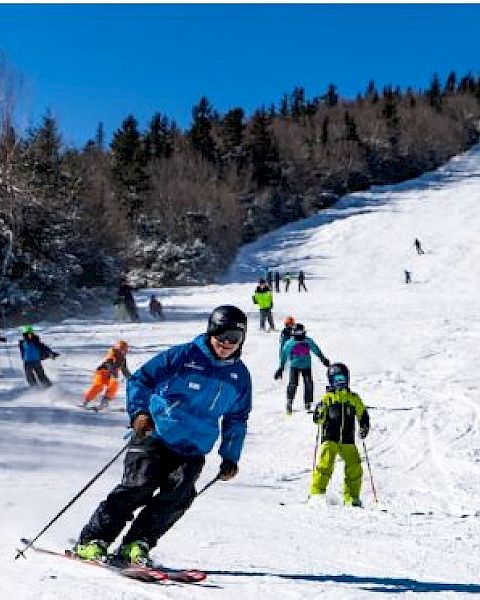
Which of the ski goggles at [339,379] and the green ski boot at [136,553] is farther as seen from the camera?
the ski goggles at [339,379]

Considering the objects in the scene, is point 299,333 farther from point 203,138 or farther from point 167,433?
point 203,138

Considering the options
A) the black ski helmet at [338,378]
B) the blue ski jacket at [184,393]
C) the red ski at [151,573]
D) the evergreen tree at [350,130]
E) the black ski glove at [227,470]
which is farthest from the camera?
the evergreen tree at [350,130]

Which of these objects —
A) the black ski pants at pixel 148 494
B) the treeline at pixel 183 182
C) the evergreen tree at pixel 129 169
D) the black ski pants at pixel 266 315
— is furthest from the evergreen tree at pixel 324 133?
the black ski pants at pixel 148 494

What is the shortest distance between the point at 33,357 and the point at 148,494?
10.6 meters

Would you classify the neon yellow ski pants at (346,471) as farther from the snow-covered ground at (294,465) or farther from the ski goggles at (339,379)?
the ski goggles at (339,379)

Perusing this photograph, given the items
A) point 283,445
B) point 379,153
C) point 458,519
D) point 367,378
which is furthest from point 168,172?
point 458,519

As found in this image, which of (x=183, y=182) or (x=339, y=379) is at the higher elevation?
(x=183, y=182)

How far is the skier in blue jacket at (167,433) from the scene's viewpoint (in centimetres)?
409

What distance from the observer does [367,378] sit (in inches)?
639

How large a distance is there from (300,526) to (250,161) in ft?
183

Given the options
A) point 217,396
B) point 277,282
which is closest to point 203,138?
point 277,282

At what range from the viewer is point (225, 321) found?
4074 mm

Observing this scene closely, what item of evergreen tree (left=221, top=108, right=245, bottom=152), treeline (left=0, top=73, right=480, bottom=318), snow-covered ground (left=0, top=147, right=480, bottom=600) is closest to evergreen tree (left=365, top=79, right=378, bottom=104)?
treeline (left=0, top=73, right=480, bottom=318)

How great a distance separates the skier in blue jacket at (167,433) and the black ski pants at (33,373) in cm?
1043
